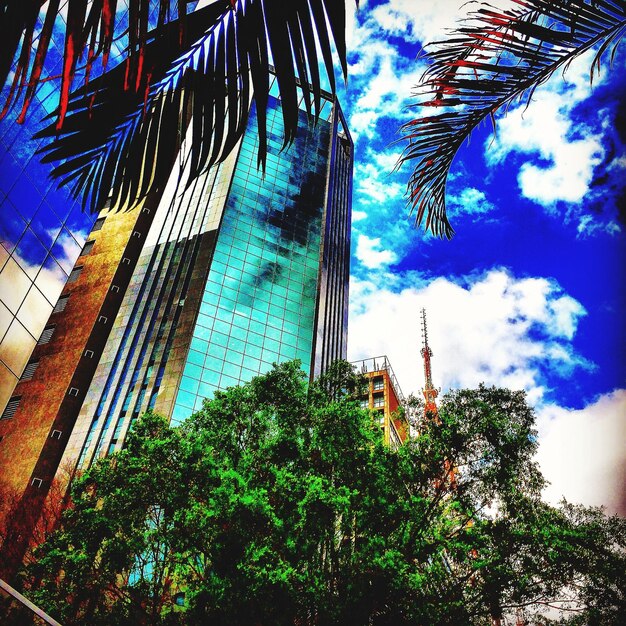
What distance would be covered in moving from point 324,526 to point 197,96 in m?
11.1

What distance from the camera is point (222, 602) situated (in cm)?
1004

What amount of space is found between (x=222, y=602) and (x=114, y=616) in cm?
393

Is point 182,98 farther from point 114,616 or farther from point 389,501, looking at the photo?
point 114,616

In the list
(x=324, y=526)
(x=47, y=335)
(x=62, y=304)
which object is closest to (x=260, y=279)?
(x=62, y=304)

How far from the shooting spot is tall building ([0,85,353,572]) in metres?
36.2

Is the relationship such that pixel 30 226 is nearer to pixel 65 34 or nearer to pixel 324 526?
pixel 324 526

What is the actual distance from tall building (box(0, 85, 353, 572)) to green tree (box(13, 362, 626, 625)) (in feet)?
66.4

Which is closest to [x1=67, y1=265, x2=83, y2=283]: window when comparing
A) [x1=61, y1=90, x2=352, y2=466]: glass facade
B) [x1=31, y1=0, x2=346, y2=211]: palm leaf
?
[x1=61, y1=90, x2=352, y2=466]: glass facade

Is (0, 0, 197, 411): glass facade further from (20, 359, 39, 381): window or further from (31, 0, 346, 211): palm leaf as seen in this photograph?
(20, 359, 39, 381): window

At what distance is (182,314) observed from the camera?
44.4 meters

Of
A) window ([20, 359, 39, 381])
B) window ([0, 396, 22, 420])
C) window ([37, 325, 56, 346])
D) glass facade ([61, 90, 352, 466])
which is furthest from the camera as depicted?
glass facade ([61, 90, 352, 466])

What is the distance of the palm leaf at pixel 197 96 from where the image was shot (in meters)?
1.38

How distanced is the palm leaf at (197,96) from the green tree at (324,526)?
31.6 ft

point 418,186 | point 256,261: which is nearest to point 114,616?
point 418,186
